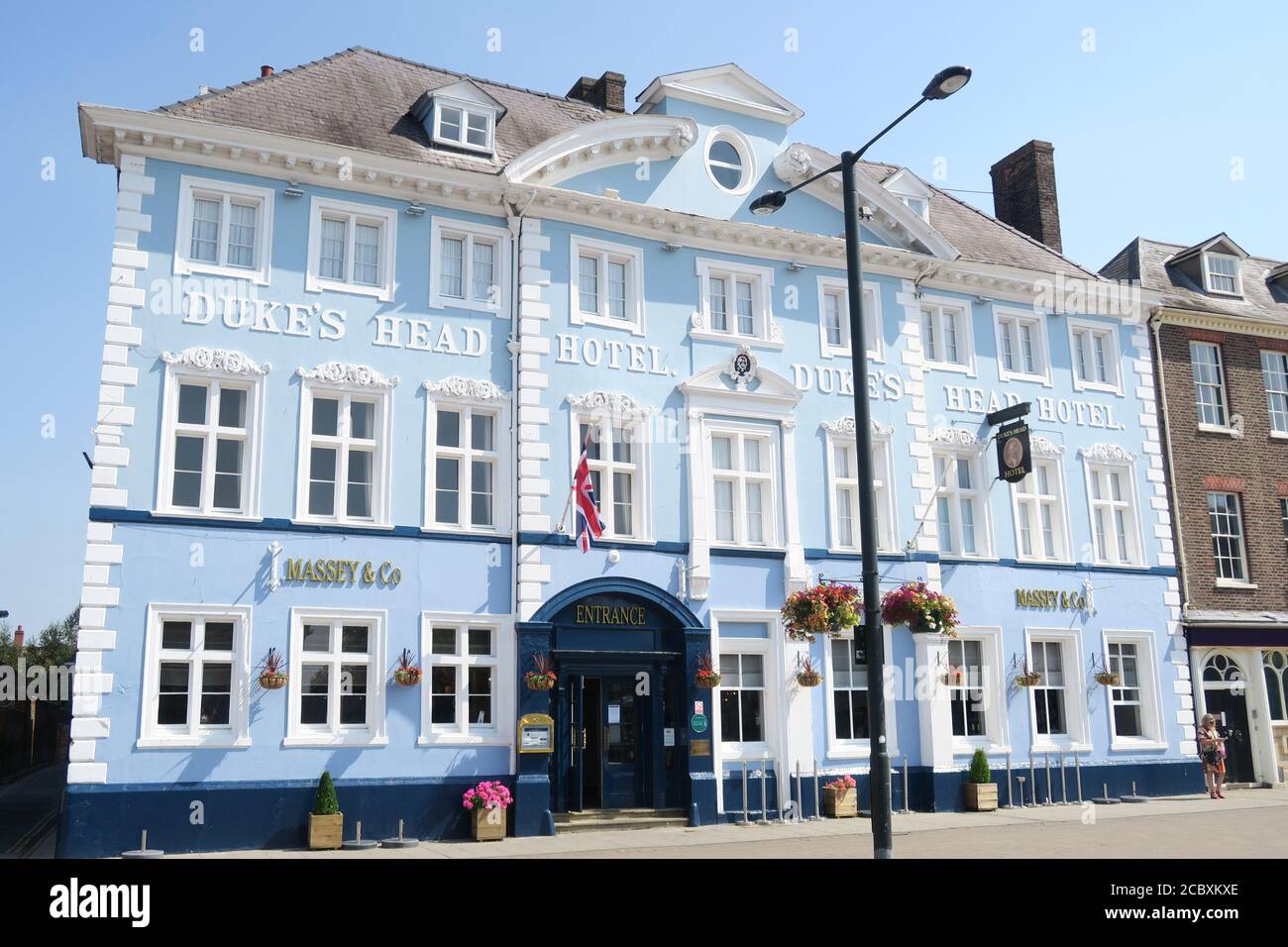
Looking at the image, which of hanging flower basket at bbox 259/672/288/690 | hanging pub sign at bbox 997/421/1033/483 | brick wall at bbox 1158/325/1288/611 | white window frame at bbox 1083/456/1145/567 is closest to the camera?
hanging flower basket at bbox 259/672/288/690

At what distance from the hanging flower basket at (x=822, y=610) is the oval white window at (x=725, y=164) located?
850 cm

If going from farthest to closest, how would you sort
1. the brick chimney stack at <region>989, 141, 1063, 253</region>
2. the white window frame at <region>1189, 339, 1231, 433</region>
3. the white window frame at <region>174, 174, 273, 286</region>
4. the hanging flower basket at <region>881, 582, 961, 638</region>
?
the brick chimney stack at <region>989, 141, 1063, 253</region>, the white window frame at <region>1189, 339, 1231, 433</region>, the hanging flower basket at <region>881, 582, 961, 638</region>, the white window frame at <region>174, 174, 273, 286</region>

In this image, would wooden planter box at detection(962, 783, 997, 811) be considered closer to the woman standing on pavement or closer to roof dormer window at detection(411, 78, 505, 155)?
the woman standing on pavement

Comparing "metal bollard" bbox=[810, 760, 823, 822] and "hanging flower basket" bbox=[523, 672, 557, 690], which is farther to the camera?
"metal bollard" bbox=[810, 760, 823, 822]

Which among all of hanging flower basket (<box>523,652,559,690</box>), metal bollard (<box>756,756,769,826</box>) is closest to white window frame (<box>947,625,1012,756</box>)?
metal bollard (<box>756,756,769,826</box>)

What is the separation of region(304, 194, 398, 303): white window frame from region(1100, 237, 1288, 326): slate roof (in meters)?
18.3

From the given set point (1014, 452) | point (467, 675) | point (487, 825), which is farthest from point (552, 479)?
point (1014, 452)

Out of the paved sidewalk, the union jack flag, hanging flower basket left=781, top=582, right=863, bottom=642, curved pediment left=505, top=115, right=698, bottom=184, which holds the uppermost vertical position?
curved pediment left=505, top=115, right=698, bottom=184

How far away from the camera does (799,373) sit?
23.2m

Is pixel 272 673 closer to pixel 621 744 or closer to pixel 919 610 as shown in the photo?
pixel 621 744

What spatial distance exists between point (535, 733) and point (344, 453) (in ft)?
18.3

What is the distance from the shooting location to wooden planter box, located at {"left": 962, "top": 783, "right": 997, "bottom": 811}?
882 inches

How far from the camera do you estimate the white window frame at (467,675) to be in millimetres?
18875
